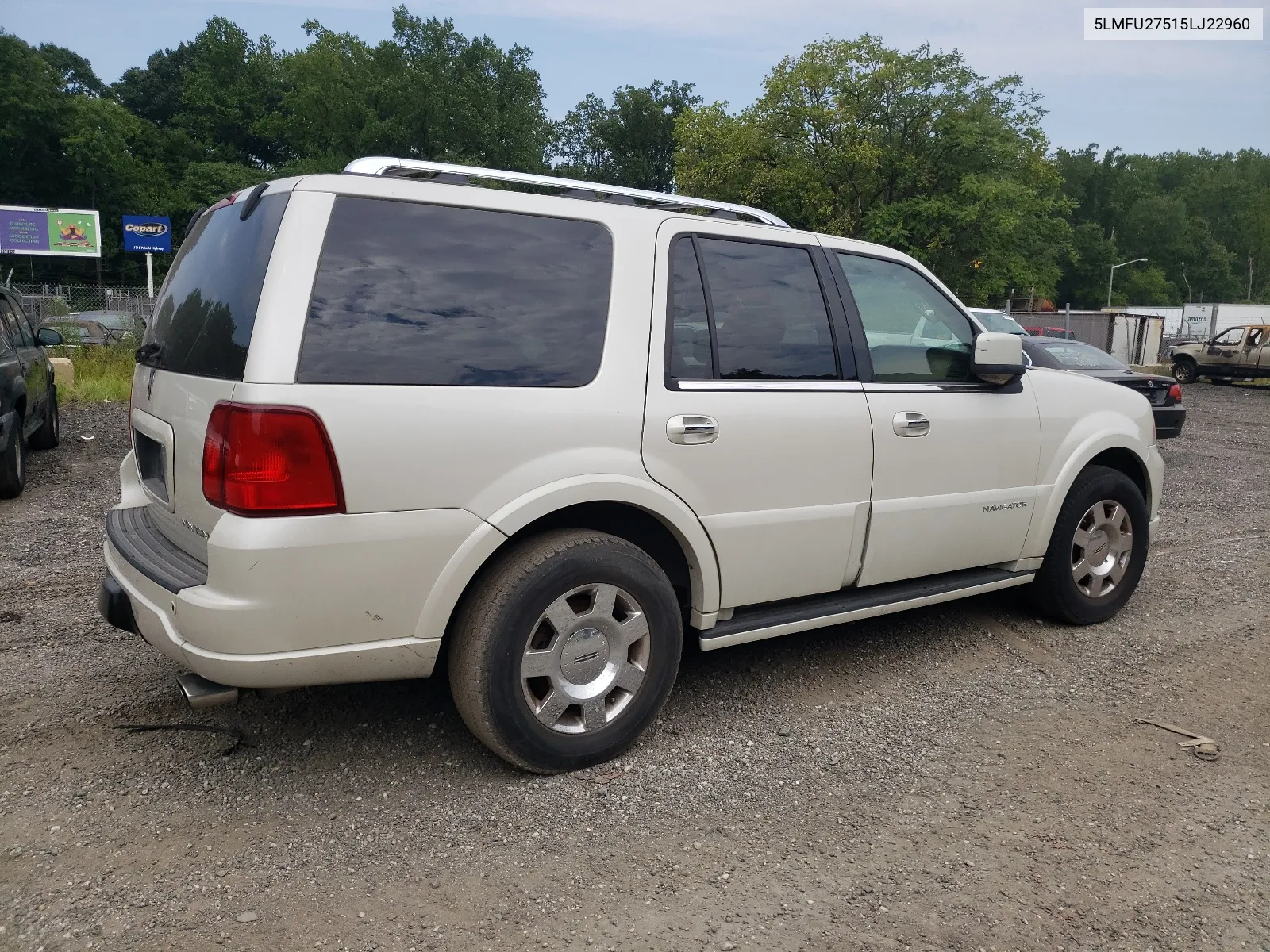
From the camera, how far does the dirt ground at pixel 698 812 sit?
2553 mm

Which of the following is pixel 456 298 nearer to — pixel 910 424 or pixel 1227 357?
pixel 910 424

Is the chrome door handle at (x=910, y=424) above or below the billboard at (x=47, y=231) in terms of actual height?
below

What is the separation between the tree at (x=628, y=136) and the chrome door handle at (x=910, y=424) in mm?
75667

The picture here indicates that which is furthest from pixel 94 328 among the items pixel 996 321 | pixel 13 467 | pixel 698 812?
pixel 698 812

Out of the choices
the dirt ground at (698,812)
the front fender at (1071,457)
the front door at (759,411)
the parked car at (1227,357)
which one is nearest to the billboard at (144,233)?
the parked car at (1227,357)

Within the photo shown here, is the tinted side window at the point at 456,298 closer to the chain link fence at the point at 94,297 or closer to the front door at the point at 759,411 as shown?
the front door at the point at 759,411

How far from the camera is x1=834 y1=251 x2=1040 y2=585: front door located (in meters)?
4.05

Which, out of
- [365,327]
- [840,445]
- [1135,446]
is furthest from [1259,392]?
[365,327]

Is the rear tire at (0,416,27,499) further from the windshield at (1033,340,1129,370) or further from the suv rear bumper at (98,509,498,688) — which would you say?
the windshield at (1033,340,1129,370)

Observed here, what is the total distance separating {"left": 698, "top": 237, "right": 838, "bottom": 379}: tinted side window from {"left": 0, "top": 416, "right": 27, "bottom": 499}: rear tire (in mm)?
6239

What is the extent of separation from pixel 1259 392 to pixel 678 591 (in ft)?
90.4

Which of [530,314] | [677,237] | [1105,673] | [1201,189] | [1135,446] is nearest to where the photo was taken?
[530,314]

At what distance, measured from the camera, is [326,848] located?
2.86 metres

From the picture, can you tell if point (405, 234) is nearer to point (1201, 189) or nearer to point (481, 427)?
point (481, 427)
